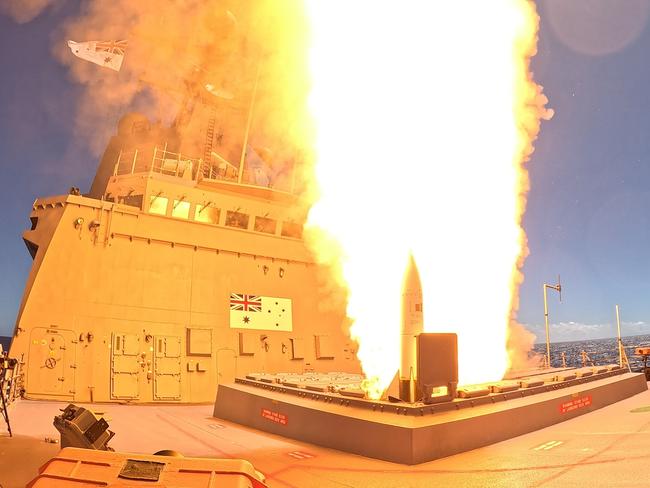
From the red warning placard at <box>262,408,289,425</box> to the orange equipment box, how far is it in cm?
608

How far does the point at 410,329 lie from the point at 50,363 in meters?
10.7

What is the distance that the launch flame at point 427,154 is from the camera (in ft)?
39.3

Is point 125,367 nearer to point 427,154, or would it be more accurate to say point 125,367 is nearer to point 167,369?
point 167,369

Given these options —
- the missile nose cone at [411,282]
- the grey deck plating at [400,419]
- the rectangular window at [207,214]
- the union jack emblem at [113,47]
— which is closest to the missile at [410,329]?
the missile nose cone at [411,282]

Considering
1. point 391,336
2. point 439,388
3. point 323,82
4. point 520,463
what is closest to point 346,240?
point 391,336

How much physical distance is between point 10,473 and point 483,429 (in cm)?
689

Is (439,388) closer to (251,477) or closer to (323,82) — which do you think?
(251,477)

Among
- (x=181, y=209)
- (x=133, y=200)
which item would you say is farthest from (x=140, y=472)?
(x=133, y=200)

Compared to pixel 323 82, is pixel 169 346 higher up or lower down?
lower down

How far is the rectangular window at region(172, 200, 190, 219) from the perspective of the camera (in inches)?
685

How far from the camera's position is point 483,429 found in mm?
8266

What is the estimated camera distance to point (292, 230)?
804 inches

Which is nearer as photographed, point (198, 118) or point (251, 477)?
point (251, 477)

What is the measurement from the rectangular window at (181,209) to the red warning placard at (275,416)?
8.97 m
